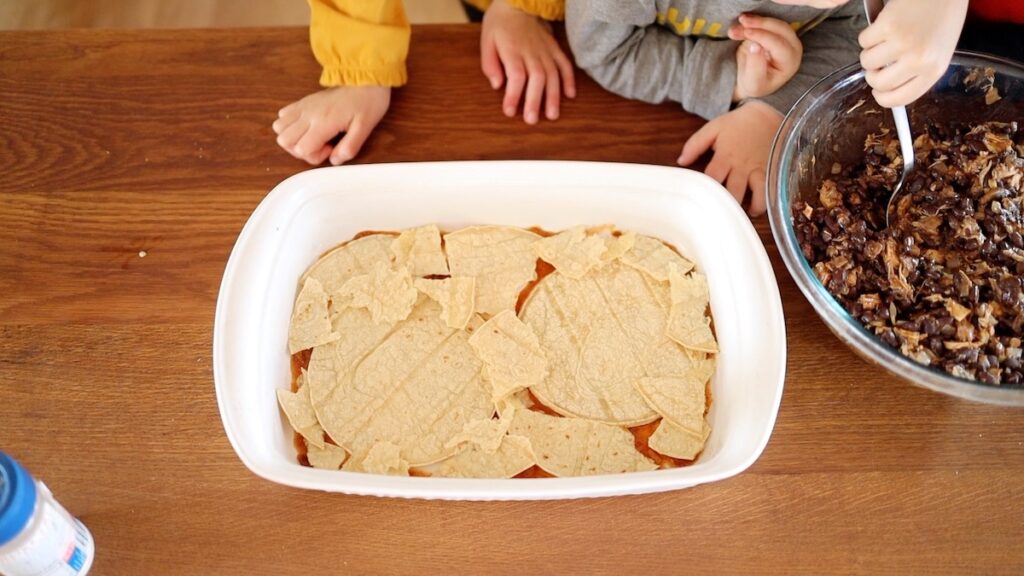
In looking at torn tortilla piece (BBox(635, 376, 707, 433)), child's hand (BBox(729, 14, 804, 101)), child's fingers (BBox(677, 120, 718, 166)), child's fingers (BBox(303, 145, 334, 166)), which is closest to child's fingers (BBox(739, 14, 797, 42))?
child's hand (BBox(729, 14, 804, 101))

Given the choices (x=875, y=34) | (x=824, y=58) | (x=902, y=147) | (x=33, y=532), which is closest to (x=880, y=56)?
(x=875, y=34)

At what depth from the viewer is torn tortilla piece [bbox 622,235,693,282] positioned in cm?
89

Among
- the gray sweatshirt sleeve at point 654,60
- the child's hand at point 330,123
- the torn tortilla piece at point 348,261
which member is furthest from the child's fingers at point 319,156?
the gray sweatshirt sleeve at point 654,60

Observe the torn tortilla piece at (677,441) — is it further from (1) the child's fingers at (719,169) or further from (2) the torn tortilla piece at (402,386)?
(1) the child's fingers at (719,169)

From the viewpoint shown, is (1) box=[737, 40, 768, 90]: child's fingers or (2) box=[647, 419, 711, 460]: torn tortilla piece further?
(1) box=[737, 40, 768, 90]: child's fingers

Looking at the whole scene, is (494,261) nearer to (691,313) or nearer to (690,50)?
(691,313)

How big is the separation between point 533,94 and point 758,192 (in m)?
0.31

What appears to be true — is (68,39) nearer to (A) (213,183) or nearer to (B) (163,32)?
(B) (163,32)

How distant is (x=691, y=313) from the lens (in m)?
0.86

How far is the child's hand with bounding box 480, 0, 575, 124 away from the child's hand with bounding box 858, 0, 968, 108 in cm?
→ 39

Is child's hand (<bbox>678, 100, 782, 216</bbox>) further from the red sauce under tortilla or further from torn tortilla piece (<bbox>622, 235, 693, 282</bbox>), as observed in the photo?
the red sauce under tortilla

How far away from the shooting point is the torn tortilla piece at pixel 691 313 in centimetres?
85

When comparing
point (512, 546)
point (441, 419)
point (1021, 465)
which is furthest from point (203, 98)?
point (1021, 465)

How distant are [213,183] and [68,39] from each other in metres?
0.33
